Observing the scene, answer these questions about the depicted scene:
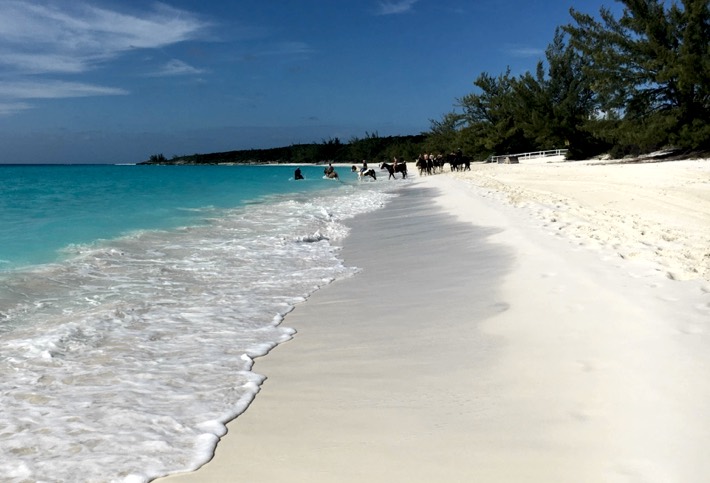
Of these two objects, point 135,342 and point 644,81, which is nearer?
point 135,342

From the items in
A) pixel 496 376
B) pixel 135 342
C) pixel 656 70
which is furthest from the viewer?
pixel 656 70

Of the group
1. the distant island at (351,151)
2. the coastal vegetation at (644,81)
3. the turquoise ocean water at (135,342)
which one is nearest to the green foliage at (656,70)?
the coastal vegetation at (644,81)

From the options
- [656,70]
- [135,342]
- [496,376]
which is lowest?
[135,342]

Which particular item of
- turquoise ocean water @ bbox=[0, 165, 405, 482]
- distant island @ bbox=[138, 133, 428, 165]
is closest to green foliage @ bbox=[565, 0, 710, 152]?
turquoise ocean water @ bbox=[0, 165, 405, 482]

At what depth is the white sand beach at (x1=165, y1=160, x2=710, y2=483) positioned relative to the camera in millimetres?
2459

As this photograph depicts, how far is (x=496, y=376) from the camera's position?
3.40 m

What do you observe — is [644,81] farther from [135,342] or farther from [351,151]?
[351,151]

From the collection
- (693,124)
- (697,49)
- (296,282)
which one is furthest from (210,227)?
(697,49)

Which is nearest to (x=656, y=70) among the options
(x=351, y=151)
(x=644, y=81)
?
(x=644, y=81)

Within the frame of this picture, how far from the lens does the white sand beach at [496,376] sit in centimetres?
246

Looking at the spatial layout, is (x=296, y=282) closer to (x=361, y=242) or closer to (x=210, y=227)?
(x=361, y=242)

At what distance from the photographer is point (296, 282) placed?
6.88 meters

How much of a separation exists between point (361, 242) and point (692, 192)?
8987 millimetres

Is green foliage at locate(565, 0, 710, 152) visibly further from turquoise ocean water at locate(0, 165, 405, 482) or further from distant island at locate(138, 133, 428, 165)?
distant island at locate(138, 133, 428, 165)
